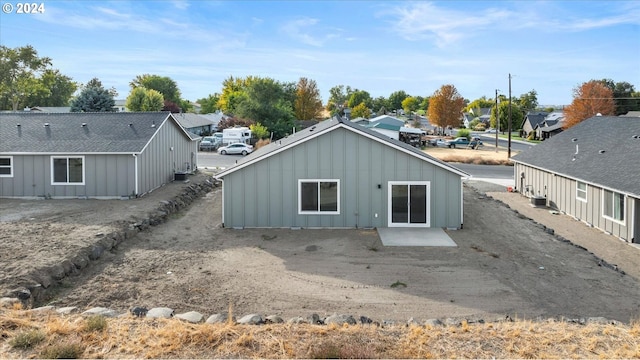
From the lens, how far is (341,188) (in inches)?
709

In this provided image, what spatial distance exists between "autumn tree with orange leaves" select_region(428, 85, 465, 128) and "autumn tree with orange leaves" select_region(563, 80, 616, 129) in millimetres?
18750

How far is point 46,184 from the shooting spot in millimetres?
23406

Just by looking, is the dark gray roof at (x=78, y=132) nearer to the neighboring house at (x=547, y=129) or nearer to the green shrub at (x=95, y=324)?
the green shrub at (x=95, y=324)

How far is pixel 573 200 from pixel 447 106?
58.2m

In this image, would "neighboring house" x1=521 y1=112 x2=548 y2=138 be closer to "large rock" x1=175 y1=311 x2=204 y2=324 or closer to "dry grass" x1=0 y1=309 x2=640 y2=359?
"dry grass" x1=0 y1=309 x2=640 y2=359

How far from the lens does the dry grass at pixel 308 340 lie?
721 cm

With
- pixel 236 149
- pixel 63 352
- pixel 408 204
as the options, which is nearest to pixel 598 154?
pixel 408 204

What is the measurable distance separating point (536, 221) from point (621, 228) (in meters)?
3.79

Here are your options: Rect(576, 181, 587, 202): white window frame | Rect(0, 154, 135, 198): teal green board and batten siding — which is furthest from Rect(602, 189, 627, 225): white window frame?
Rect(0, 154, 135, 198): teal green board and batten siding

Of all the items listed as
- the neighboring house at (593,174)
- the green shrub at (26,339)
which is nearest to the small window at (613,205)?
the neighboring house at (593,174)

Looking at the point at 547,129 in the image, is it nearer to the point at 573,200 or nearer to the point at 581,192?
the point at 573,200

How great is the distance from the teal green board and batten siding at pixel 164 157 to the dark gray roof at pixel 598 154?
19551 millimetres

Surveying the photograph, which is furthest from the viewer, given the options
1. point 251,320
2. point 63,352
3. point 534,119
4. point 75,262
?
point 534,119

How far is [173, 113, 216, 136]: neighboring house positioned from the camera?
57975mm
